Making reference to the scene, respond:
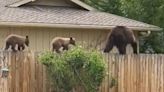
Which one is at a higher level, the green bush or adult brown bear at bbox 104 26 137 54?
A: adult brown bear at bbox 104 26 137 54

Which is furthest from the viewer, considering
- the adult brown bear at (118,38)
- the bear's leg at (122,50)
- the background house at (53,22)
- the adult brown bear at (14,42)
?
the background house at (53,22)

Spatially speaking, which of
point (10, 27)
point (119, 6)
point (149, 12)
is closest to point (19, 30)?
point (10, 27)

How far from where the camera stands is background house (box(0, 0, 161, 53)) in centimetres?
1859

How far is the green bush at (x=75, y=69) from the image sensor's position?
12828 mm

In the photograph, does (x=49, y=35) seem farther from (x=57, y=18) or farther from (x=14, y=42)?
(x=14, y=42)

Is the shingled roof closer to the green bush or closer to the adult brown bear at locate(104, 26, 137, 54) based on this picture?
the adult brown bear at locate(104, 26, 137, 54)

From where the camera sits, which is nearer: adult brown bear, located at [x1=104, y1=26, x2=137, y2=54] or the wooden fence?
the wooden fence

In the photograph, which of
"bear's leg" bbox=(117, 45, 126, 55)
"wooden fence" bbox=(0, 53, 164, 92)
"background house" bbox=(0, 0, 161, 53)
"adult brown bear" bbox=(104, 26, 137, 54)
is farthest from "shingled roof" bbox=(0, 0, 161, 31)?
"wooden fence" bbox=(0, 53, 164, 92)

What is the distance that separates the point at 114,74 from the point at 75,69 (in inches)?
48.3

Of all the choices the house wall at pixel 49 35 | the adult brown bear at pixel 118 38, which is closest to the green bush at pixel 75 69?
the adult brown bear at pixel 118 38

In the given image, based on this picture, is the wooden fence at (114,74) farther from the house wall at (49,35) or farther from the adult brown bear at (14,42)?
the house wall at (49,35)

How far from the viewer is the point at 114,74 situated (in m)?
13.9

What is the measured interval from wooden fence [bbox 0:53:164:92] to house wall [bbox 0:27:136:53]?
15.4 ft

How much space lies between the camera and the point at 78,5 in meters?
21.6
